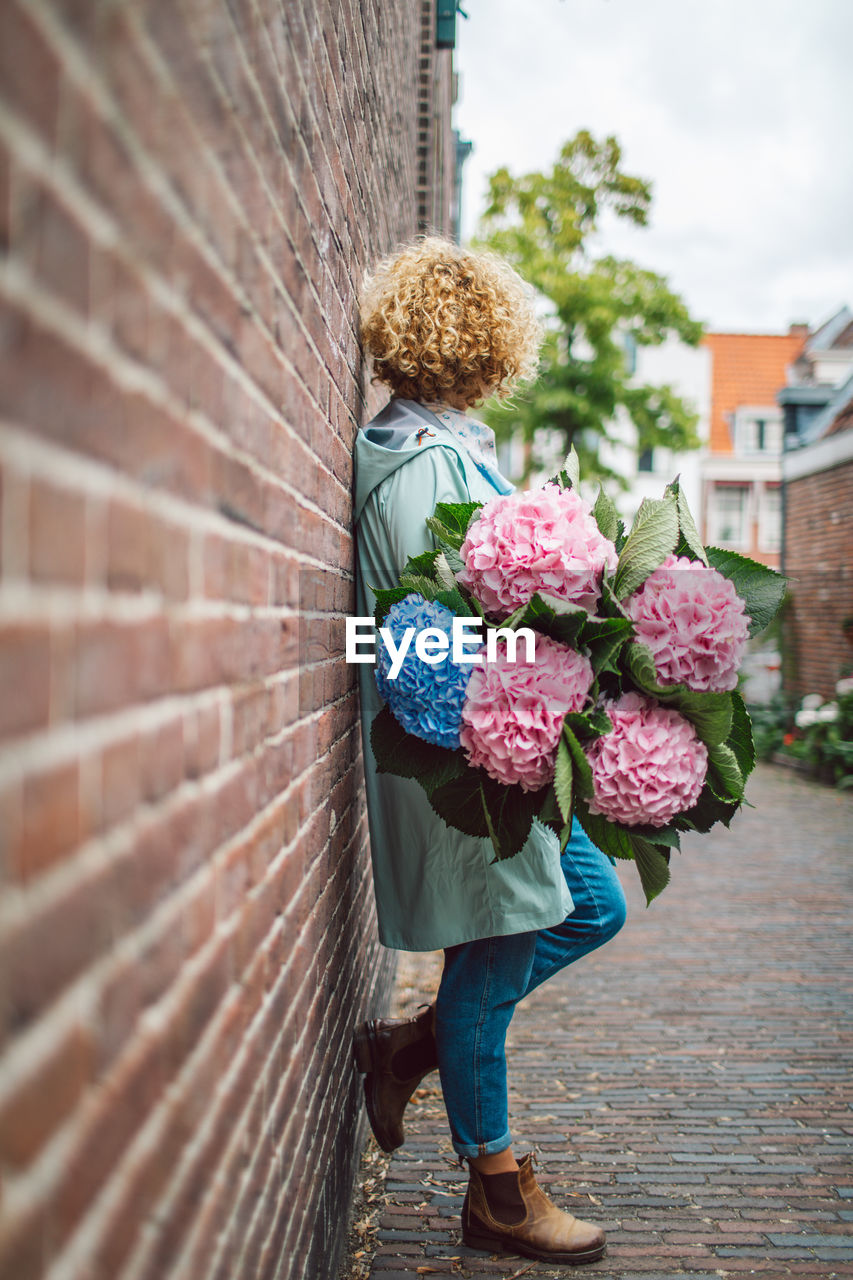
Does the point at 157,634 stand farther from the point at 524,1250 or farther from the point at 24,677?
the point at 524,1250

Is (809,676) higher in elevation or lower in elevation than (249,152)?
lower

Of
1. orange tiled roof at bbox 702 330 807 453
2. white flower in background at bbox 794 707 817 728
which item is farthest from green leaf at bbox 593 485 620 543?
orange tiled roof at bbox 702 330 807 453

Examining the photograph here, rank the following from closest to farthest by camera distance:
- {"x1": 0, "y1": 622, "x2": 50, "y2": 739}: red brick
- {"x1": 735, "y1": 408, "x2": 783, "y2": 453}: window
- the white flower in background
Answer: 1. {"x1": 0, "y1": 622, "x2": 50, "y2": 739}: red brick
2. the white flower in background
3. {"x1": 735, "y1": 408, "x2": 783, "y2": 453}: window

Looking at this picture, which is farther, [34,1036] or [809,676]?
[809,676]

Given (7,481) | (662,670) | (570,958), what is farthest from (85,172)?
(570,958)

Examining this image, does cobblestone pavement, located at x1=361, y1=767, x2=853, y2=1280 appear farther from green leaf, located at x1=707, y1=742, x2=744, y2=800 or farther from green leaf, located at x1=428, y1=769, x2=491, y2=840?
green leaf, located at x1=707, y1=742, x2=744, y2=800

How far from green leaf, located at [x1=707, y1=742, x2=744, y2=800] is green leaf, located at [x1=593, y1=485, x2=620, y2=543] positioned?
1.61 ft

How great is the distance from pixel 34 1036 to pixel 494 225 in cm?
2290

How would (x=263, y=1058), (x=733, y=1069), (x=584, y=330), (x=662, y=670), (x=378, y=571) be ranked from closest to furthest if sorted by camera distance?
(x=263, y=1058) → (x=662, y=670) → (x=378, y=571) → (x=733, y=1069) → (x=584, y=330)

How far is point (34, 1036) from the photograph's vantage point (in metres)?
0.70

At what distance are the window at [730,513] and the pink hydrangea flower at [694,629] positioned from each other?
33.5 metres

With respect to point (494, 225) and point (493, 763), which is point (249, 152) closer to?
point (493, 763)

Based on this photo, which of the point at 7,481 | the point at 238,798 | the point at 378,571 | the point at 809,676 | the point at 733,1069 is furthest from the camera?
the point at 809,676

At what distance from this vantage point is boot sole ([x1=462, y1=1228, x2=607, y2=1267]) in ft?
8.30
